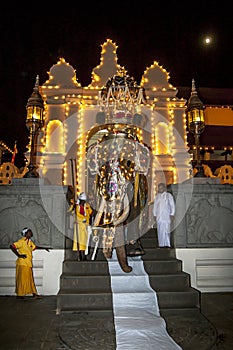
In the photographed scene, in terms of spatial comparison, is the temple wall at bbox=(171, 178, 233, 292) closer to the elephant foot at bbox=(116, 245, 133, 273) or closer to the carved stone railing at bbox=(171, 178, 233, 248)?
the carved stone railing at bbox=(171, 178, 233, 248)

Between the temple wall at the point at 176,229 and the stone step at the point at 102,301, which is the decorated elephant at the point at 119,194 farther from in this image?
the temple wall at the point at 176,229

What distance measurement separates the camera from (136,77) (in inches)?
581

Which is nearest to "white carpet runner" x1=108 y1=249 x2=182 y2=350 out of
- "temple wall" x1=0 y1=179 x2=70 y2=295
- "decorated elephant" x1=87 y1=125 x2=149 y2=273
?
"decorated elephant" x1=87 y1=125 x2=149 y2=273

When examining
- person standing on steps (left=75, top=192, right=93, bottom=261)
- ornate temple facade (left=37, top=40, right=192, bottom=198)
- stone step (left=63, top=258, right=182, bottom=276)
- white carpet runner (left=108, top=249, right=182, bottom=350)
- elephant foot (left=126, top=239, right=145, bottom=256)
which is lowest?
white carpet runner (left=108, top=249, right=182, bottom=350)

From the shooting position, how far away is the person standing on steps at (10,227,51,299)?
664 cm

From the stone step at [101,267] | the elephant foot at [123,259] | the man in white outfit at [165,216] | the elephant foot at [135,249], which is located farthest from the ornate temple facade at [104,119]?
the elephant foot at [123,259]

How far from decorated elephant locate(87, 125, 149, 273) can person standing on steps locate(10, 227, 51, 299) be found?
1674 mm

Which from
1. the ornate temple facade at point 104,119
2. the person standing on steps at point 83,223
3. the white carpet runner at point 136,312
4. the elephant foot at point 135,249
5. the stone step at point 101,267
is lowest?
the white carpet runner at point 136,312

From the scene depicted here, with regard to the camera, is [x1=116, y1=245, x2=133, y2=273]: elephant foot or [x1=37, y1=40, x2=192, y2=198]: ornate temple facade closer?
[x1=116, y1=245, x2=133, y2=273]: elephant foot

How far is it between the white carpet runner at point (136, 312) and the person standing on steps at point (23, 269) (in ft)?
6.36

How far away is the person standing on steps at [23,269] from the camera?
6.64 metres

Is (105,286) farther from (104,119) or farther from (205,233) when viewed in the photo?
(104,119)

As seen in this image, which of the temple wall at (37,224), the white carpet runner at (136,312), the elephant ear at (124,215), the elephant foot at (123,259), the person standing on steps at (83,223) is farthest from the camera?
the temple wall at (37,224)

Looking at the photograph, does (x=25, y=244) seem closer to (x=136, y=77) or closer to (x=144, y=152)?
(x=144, y=152)
